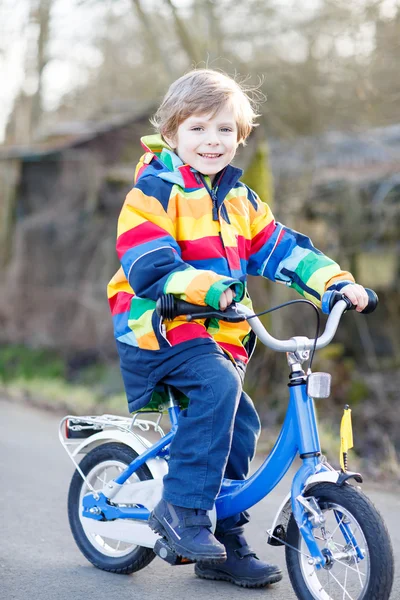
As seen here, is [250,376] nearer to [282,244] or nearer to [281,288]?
[281,288]

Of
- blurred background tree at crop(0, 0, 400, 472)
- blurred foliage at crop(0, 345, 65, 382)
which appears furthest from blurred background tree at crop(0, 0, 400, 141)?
blurred foliage at crop(0, 345, 65, 382)

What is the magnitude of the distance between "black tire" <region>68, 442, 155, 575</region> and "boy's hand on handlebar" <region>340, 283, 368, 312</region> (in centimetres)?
113

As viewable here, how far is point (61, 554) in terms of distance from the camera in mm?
3834

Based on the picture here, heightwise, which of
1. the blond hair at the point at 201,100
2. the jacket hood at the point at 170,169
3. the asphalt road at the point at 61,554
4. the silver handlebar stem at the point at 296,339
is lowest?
the asphalt road at the point at 61,554

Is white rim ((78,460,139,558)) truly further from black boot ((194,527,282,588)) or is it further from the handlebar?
the handlebar

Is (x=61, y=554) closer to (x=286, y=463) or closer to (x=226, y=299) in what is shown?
(x=286, y=463)

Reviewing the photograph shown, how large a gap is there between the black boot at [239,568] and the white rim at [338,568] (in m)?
0.44

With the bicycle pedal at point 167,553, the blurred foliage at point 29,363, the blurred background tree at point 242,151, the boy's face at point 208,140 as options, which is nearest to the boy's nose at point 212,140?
the boy's face at point 208,140

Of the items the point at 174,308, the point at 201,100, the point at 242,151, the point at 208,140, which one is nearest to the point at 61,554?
the point at 174,308

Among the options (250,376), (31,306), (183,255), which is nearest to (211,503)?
(183,255)

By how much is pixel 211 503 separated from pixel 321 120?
337 inches

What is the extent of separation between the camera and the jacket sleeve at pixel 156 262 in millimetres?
2869

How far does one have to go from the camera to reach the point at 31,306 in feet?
49.7

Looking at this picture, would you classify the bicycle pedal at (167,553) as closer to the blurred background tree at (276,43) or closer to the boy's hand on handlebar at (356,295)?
the boy's hand on handlebar at (356,295)
